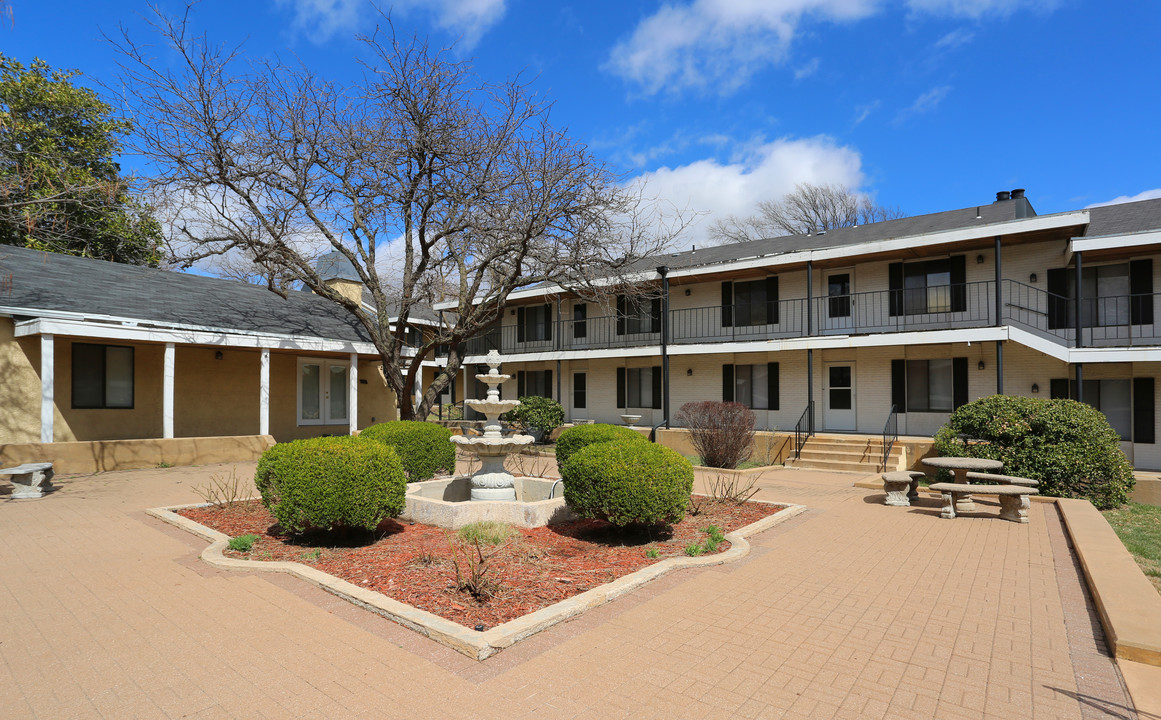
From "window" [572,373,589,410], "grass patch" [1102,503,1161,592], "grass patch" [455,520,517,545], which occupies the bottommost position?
"grass patch" [1102,503,1161,592]

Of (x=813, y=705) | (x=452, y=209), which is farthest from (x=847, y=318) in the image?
(x=813, y=705)

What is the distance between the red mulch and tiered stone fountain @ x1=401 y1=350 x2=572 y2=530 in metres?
0.19

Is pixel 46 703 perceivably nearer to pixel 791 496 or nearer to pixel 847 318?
pixel 791 496

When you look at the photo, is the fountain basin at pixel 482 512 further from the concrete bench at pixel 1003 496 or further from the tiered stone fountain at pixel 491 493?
the concrete bench at pixel 1003 496

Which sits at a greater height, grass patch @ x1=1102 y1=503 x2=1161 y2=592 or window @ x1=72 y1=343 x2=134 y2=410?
window @ x1=72 y1=343 x2=134 y2=410

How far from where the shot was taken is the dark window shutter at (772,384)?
18.8 meters

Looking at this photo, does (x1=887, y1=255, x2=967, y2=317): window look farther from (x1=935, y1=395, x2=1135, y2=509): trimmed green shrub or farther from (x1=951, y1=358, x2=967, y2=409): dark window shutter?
(x1=935, y1=395, x2=1135, y2=509): trimmed green shrub

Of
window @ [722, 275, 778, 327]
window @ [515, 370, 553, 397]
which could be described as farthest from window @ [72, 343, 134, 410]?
window @ [722, 275, 778, 327]

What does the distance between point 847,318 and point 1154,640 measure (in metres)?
14.5

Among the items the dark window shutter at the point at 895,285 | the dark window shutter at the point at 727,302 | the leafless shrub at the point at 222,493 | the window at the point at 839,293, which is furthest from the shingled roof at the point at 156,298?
the dark window shutter at the point at 895,285

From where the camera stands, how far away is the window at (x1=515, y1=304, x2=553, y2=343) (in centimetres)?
2486

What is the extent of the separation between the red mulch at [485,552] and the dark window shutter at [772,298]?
11.0m

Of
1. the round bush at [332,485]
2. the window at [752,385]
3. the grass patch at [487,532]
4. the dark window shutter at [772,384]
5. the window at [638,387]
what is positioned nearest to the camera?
the round bush at [332,485]

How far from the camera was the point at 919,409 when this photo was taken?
16.6 metres
